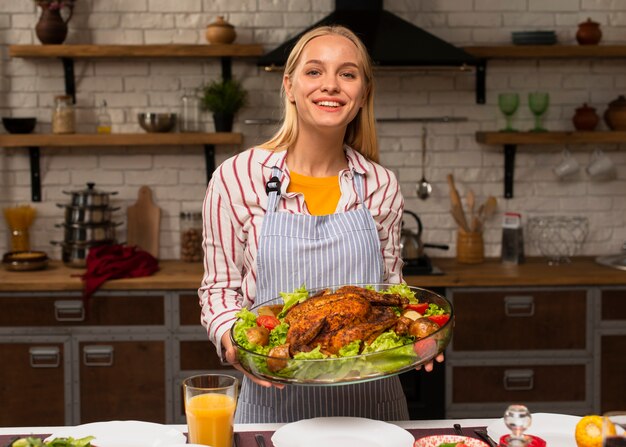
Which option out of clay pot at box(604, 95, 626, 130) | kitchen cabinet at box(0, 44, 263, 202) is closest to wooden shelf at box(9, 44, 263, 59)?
kitchen cabinet at box(0, 44, 263, 202)

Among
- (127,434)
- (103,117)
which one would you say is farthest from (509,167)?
(127,434)

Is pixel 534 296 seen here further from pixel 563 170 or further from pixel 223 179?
pixel 223 179

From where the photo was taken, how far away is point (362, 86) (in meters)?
2.20

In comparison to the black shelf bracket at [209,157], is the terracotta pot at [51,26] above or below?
above

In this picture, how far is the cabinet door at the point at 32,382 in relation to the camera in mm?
3926

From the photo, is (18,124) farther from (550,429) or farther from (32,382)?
(550,429)

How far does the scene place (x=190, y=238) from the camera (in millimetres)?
4426

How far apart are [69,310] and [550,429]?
265 cm

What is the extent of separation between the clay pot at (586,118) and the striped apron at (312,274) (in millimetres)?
2546

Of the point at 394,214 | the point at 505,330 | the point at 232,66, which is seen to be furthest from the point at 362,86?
the point at 232,66

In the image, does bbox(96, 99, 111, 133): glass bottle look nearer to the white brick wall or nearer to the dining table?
the white brick wall

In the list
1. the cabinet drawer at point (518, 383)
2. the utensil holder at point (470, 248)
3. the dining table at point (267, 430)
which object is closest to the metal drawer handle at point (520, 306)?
the cabinet drawer at point (518, 383)

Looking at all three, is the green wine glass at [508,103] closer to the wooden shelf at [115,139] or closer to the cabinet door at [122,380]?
the wooden shelf at [115,139]

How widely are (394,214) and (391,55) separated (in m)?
1.68
